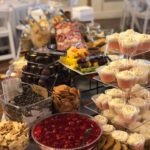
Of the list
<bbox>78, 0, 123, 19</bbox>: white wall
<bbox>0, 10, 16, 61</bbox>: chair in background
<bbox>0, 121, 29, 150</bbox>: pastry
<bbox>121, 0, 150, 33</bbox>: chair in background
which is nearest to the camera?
<bbox>0, 121, 29, 150</bbox>: pastry

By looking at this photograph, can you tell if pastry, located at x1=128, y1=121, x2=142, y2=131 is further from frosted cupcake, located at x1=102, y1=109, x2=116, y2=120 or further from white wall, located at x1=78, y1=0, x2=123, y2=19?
white wall, located at x1=78, y1=0, x2=123, y2=19

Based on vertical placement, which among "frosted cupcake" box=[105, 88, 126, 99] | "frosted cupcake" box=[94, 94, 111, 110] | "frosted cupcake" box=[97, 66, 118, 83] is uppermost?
"frosted cupcake" box=[97, 66, 118, 83]

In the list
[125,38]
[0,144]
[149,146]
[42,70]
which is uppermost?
[125,38]

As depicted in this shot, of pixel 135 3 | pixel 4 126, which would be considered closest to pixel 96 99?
pixel 4 126

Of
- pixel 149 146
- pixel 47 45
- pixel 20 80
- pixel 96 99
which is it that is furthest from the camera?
pixel 47 45

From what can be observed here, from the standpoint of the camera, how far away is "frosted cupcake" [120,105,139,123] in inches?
Result: 45.3

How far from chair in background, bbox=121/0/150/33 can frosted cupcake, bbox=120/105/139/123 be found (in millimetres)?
3293

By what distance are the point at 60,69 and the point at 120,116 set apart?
0.44m

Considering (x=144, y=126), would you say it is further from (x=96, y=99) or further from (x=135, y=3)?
(x=135, y=3)

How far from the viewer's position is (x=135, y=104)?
Result: 123 centimetres

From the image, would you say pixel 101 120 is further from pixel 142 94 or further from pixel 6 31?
pixel 6 31

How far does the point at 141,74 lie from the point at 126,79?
0.08 meters

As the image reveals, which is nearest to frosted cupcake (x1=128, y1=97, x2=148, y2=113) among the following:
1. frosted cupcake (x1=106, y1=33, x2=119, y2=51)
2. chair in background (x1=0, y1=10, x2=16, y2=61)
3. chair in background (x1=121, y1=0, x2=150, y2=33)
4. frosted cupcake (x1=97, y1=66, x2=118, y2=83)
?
frosted cupcake (x1=97, y1=66, x2=118, y2=83)

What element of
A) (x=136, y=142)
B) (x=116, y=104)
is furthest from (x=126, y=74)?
(x=136, y=142)
